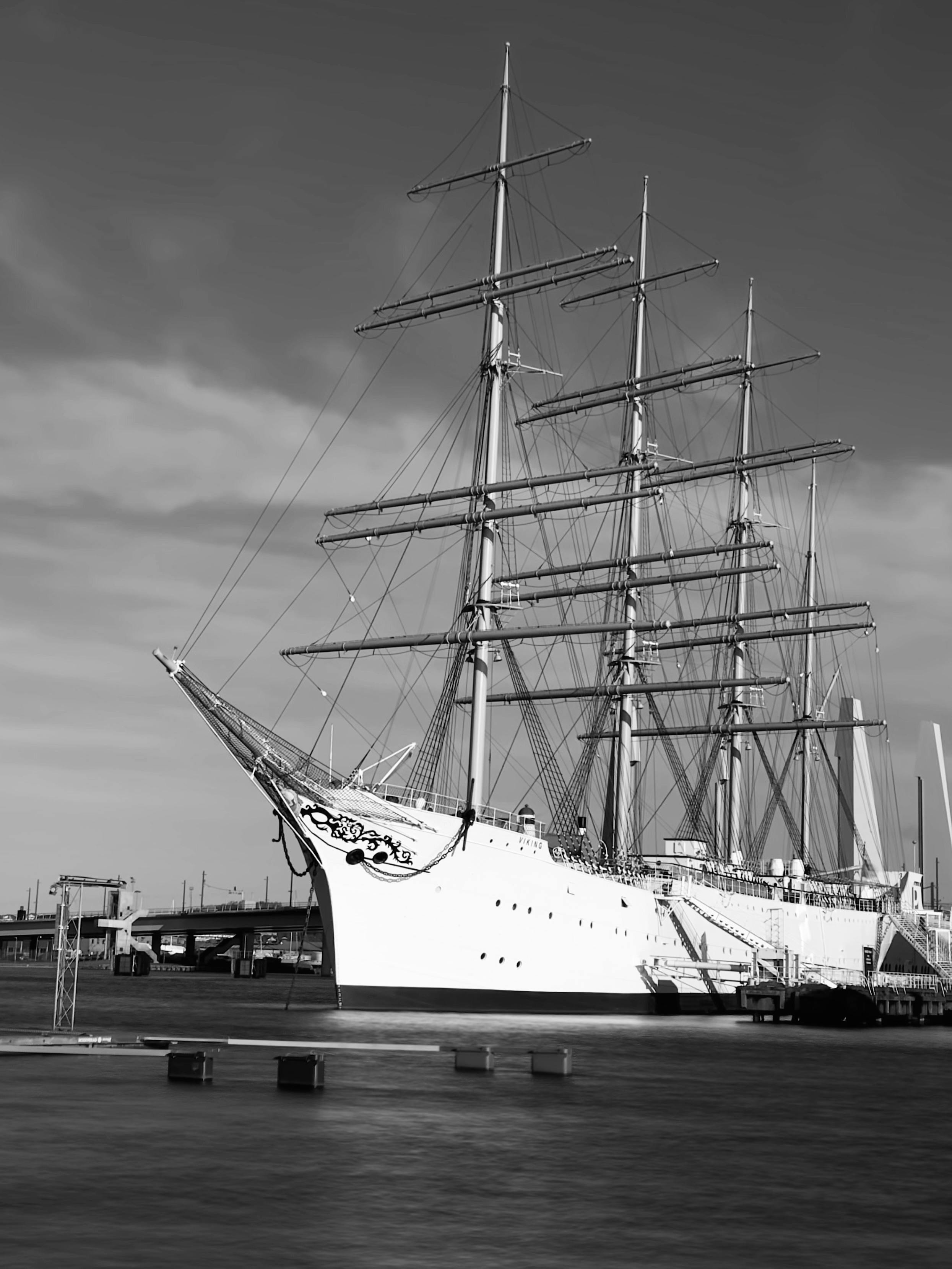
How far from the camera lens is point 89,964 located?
18800cm

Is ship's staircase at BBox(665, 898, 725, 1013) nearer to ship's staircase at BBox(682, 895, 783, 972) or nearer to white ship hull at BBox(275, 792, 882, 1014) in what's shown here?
white ship hull at BBox(275, 792, 882, 1014)

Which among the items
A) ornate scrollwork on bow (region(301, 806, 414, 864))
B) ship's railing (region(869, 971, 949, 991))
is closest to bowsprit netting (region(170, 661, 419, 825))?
ornate scrollwork on bow (region(301, 806, 414, 864))

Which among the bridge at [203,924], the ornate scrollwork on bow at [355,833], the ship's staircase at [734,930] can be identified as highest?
the ornate scrollwork on bow at [355,833]

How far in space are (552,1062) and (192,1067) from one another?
9.59m

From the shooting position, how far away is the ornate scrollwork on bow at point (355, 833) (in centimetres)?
5038

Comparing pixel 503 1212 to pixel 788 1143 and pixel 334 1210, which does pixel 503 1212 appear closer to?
pixel 334 1210

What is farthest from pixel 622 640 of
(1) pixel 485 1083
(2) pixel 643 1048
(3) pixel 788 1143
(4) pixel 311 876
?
(3) pixel 788 1143

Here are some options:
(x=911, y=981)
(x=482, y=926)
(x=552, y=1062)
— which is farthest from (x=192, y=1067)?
(x=911, y=981)

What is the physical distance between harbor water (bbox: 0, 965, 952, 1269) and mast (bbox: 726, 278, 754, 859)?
161 feet

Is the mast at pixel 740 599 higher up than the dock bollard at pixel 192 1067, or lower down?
higher up

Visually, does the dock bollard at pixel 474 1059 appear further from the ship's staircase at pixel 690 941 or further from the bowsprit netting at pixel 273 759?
the ship's staircase at pixel 690 941

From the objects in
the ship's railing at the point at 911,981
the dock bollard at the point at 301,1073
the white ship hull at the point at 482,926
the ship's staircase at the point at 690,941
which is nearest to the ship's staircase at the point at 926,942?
the ship's railing at the point at 911,981

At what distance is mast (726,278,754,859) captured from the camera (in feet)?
297

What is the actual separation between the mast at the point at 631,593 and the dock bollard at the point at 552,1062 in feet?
120
